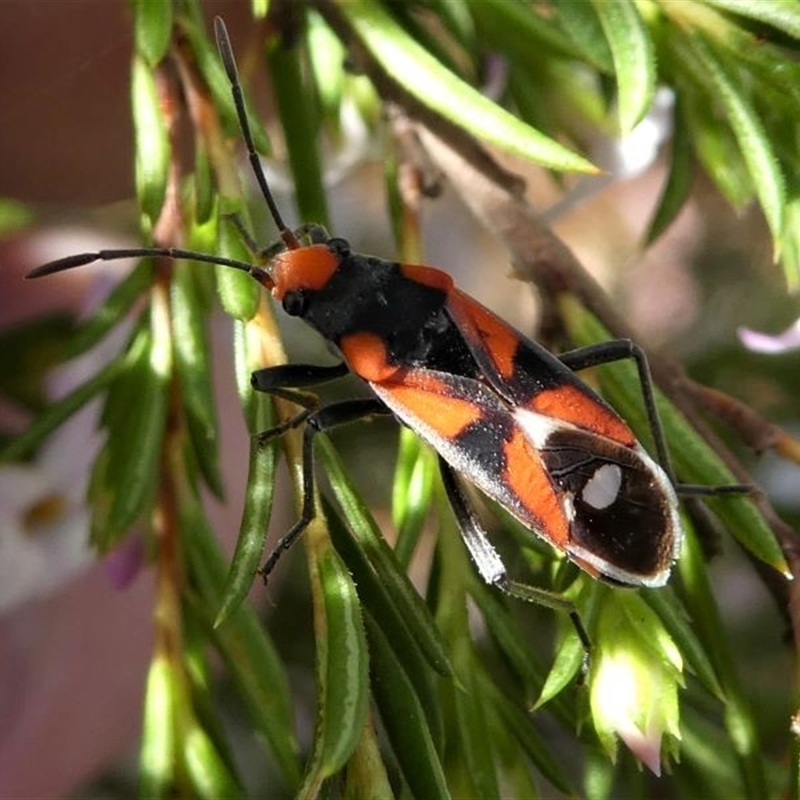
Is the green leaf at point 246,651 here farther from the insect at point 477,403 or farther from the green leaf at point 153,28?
the green leaf at point 153,28

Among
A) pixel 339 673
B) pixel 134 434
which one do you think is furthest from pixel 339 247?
pixel 339 673

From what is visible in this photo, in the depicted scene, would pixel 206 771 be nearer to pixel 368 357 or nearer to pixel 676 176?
pixel 368 357

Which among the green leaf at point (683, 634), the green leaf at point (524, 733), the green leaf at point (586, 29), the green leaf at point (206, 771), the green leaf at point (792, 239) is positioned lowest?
the green leaf at point (206, 771)

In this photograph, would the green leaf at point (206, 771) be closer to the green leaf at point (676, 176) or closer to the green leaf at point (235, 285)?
the green leaf at point (235, 285)

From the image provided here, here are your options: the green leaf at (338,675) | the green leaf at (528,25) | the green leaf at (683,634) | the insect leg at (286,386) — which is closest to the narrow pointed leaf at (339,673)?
the green leaf at (338,675)

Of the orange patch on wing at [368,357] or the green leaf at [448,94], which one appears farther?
the orange patch on wing at [368,357]

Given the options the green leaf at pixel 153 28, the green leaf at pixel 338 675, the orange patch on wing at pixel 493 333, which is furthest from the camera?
the orange patch on wing at pixel 493 333

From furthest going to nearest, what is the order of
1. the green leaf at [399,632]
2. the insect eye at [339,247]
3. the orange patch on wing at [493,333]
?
1. the insect eye at [339,247]
2. the orange patch on wing at [493,333]
3. the green leaf at [399,632]

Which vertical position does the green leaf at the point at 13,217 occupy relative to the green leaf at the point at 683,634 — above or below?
below
